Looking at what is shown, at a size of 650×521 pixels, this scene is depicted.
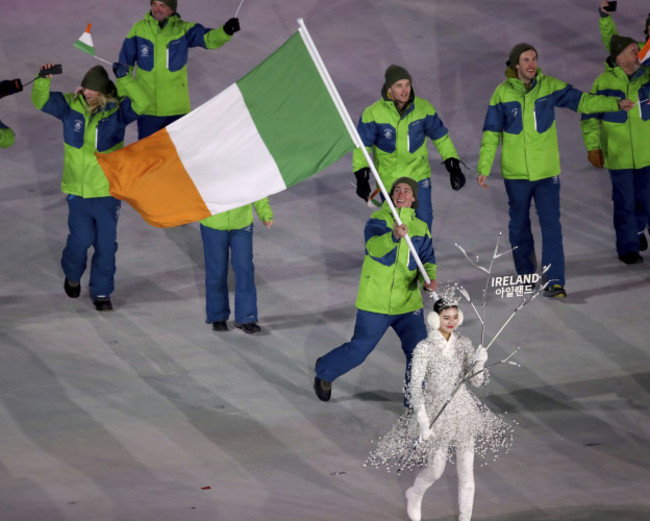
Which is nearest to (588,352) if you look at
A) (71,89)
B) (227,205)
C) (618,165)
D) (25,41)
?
(618,165)

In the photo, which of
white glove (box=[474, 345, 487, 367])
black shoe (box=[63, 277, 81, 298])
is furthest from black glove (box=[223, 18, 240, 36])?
white glove (box=[474, 345, 487, 367])

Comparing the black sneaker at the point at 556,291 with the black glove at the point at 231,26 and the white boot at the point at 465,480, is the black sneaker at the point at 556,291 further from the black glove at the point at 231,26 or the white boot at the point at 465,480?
the white boot at the point at 465,480

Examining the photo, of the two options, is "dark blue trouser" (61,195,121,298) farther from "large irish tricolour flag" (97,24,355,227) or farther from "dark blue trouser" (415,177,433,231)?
"dark blue trouser" (415,177,433,231)

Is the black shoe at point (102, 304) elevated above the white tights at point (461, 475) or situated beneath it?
elevated above

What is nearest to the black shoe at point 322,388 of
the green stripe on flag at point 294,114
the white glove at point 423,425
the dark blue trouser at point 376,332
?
→ the dark blue trouser at point 376,332

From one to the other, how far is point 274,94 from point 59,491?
9.37 ft

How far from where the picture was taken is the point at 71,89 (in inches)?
675

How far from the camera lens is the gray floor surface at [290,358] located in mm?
9617

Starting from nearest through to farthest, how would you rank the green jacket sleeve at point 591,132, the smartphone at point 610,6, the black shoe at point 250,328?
the black shoe at point 250,328 → the green jacket sleeve at point 591,132 → the smartphone at point 610,6

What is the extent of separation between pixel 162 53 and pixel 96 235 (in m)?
2.15

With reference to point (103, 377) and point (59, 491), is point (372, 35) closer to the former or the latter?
point (103, 377)

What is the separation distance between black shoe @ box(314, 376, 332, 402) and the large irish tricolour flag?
5.13ft

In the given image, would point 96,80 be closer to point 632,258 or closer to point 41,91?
point 41,91

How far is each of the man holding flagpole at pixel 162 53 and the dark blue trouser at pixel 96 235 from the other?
1671 mm
